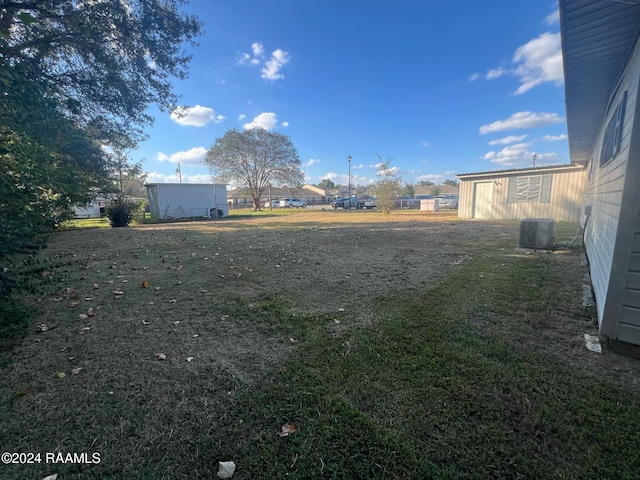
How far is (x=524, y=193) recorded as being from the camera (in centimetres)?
1426

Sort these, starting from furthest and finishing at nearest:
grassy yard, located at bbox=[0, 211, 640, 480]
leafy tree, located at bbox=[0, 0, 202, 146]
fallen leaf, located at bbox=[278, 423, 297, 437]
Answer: leafy tree, located at bbox=[0, 0, 202, 146], fallen leaf, located at bbox=[278, 423, 297, 437], grassy yard, located at bbox=[0, 211, 640, 480]

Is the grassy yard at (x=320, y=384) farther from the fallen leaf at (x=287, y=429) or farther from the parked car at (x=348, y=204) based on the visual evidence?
the parked car at (x=348, y=204)

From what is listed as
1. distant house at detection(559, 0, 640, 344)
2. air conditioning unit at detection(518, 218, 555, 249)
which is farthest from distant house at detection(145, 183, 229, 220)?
distant house at detection(559, 0, 640, 344)

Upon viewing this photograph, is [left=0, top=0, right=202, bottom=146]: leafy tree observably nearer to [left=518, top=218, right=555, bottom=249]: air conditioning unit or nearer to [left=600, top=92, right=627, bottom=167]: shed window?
[left=600, top=92, right=627, bottom=167]: shed window

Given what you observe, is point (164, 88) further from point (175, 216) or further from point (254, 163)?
point (254, 163)

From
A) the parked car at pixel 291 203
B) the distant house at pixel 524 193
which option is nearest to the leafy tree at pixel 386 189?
the distant house at pixel 524 193

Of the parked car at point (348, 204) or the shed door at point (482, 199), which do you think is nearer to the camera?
the shed door at point (482, 199)

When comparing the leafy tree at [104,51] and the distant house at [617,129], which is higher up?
the leafy tree at [104,51]

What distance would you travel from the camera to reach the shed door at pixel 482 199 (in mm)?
15616

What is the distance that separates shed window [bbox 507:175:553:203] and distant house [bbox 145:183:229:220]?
19.7 metres

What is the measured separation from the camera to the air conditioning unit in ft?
21.2

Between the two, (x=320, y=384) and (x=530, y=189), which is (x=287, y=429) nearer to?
(x=320, y=384)

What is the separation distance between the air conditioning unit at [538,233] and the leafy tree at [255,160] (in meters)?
30.3

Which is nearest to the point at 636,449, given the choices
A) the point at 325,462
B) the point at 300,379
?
the point at 325,462
